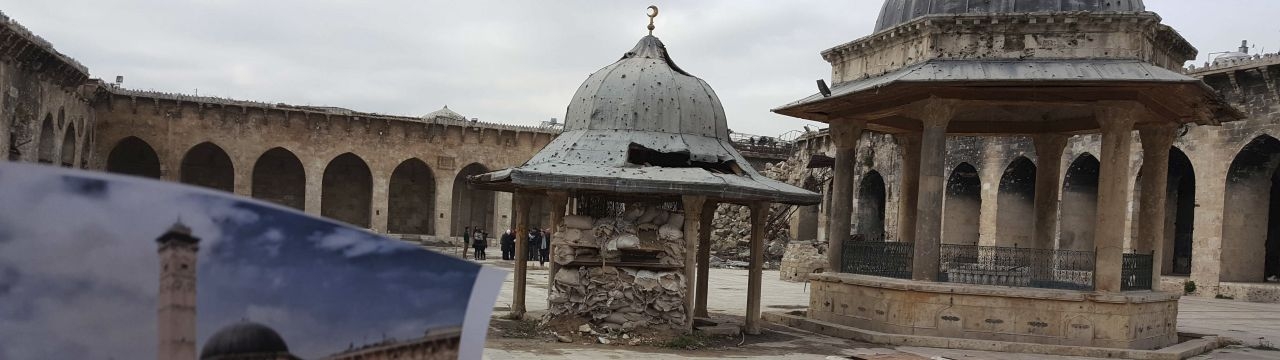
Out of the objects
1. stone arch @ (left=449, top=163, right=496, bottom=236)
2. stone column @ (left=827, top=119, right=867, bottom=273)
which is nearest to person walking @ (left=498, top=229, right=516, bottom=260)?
stone arch @ (left=449, top=163, right=496, bottom=236)

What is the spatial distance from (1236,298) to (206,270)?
25.8 m

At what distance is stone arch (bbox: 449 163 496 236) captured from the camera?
A: 1629 inches

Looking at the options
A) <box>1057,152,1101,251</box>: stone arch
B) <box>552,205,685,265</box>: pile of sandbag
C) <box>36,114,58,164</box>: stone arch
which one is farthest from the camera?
<box>36,114,58,164</box>: stone arch

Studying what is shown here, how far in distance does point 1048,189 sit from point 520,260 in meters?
8.26

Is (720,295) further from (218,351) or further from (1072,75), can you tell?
(218,351)

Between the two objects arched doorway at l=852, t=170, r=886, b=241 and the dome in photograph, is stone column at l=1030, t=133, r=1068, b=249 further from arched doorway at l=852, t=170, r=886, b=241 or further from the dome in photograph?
arched doorway at l=852, t=170, r=886, b=241

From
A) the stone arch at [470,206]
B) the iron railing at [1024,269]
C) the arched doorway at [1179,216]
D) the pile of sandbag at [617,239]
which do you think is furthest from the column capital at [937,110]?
the stone arch at [470,206]

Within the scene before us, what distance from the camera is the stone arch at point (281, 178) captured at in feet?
128

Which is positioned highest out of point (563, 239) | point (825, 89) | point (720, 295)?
point (825, 89)

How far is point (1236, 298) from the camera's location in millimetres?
23094

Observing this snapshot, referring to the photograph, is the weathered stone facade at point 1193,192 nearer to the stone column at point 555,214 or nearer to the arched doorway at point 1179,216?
the arched doorway at point 1179,216

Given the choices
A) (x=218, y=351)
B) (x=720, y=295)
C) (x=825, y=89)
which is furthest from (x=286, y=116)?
(x=218, y=351)

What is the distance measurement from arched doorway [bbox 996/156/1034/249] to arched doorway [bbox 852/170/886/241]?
671 cm

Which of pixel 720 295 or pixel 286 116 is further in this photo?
pixel 286 116
